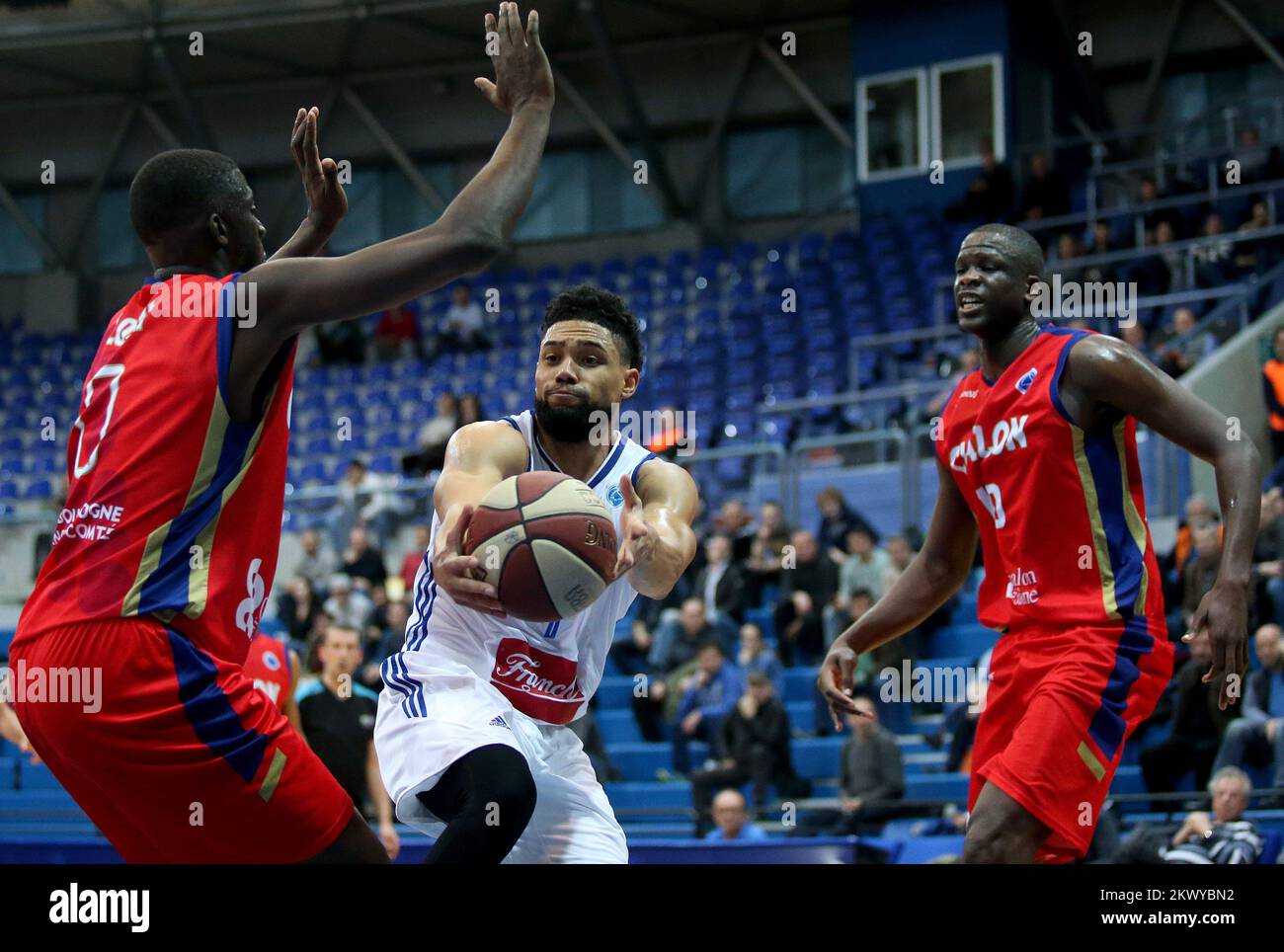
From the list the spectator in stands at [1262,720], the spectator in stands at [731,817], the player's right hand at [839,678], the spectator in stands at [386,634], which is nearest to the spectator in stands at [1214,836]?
the spectator in stands at [1262,720]

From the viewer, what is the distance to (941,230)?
1831cm

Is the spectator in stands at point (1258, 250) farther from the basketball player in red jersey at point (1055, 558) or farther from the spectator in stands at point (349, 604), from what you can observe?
the basketball player in red jersey at point (1055, 558)

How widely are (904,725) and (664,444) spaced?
338cm

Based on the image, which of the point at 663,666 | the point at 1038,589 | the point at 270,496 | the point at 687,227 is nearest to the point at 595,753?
the point at 663,666

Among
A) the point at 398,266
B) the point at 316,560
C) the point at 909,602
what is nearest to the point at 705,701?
the point at 316,560

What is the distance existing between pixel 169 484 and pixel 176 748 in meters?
0.55

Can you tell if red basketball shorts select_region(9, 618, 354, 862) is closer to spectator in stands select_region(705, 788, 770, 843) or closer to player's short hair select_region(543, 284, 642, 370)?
player's short hair select_region(543, 284, 642, 370)

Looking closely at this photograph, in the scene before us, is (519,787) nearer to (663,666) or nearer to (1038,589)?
(1038,589)

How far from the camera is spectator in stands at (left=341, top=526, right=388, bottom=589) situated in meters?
13.9

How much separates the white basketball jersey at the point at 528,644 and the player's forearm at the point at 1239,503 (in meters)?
1.60

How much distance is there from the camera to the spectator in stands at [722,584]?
12.4 meters

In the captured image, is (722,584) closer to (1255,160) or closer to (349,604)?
(349,604)

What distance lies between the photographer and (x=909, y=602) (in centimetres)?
533
